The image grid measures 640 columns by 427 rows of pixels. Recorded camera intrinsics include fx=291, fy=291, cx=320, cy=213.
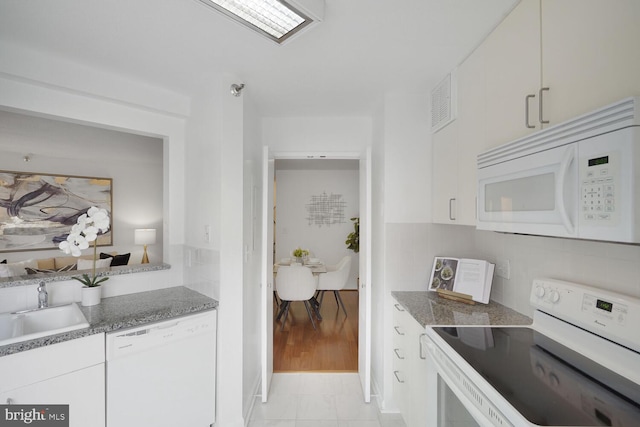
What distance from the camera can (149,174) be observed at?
15.6 feet

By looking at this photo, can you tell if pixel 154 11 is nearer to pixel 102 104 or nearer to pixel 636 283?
pixel 102 104

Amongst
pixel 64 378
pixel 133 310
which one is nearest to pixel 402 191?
pixel 133 310

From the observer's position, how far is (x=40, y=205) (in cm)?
387

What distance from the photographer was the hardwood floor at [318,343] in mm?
2816

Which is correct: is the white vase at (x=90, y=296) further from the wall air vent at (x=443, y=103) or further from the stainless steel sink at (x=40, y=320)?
the wall air vent at (x=443, y=103)

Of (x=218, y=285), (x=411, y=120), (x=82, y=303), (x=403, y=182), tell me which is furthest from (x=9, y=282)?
(x=411, y=120)

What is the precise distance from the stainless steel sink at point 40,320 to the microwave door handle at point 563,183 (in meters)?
2.04

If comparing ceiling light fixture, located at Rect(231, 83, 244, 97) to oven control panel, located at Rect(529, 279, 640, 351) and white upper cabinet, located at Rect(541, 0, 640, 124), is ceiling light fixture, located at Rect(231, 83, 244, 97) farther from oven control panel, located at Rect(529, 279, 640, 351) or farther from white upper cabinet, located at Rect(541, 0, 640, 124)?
oven control panel, located at Rect(529, 279, 640, 351)

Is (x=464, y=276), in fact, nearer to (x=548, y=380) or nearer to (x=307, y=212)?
(x=548, y=380)

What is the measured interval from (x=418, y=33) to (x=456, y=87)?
47 centimetres

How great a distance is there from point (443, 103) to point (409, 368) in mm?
1659

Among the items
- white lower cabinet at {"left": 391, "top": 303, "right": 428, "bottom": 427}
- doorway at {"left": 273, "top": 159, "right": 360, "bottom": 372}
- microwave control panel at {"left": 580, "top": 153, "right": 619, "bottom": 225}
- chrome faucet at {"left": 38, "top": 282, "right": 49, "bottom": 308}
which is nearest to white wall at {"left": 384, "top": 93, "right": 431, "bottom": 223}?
white lower cabinet at {"left": 391, "top": 303, "right": 428, "bottom": 427}

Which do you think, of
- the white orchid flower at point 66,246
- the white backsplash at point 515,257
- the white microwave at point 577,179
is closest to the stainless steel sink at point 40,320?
the white orchid flower at point 66,246

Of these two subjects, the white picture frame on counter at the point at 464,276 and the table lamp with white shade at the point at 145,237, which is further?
the table lamp with white shade at the point at 145,237
